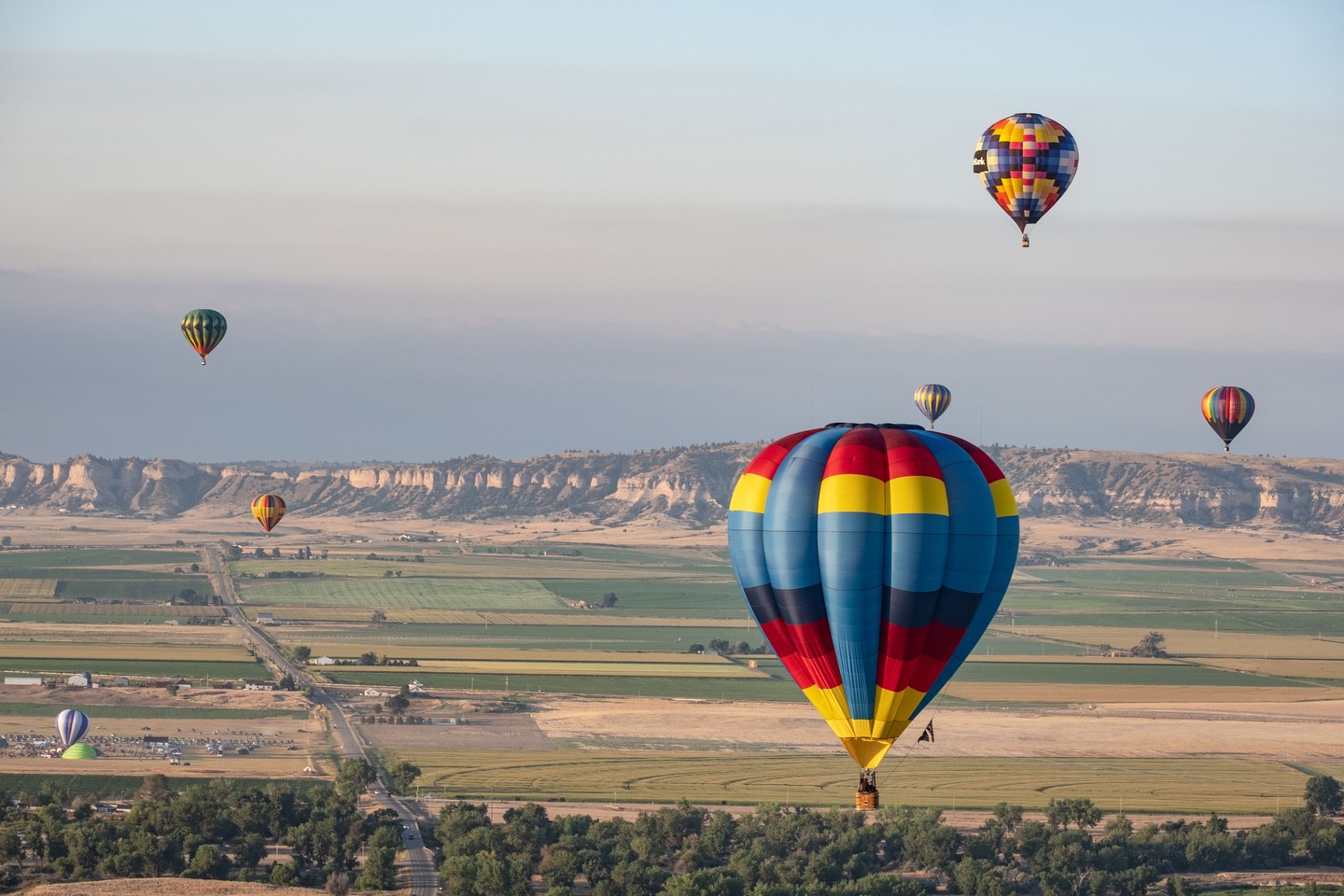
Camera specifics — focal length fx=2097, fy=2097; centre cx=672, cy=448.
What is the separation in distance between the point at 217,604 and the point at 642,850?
330 ft

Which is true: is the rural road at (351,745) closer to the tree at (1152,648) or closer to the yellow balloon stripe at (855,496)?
the yellow balloon stripe at (855,496)

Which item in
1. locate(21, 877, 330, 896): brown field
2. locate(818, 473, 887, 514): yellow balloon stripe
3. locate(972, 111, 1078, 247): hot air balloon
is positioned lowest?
locate(21, 877, 330, 896): brown field

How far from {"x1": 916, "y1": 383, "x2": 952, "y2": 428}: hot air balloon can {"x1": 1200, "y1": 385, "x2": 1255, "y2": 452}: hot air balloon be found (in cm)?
1446

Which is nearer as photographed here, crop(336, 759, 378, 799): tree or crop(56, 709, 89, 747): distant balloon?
crop(336, 759, 378, 799): tree

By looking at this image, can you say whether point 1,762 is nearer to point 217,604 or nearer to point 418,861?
point 418,861

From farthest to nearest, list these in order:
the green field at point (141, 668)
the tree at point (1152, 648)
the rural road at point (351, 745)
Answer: the tree at point (1152, 648)
the green field at point (141, 668)
the rural road at point (351, 745)

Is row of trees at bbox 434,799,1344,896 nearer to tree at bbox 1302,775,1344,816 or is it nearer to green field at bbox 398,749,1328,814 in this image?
green field at bbox 398,749,1328,814

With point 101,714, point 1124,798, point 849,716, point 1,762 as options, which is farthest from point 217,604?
point 849,716

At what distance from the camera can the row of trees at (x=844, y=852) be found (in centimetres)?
5869

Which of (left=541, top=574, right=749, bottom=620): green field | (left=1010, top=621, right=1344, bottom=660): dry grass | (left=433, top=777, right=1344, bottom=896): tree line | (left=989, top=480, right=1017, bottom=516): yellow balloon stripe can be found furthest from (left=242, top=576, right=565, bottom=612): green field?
(left=989, top=480, right=1017, bottom=516): yellow balloon stripe

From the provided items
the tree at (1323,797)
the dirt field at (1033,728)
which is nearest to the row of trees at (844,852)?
the tree at (1323,797)

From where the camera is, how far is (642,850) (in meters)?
61.9

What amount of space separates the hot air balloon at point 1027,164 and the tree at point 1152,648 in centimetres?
7255

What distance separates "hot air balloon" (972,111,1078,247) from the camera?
194 ft
